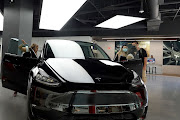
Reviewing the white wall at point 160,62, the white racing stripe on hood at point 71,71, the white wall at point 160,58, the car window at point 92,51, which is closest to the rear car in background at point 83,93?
the white racing stripe on hood at point 71,71

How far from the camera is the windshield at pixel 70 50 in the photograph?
1952mm

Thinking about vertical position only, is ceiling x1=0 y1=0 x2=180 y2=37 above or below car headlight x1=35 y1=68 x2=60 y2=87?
above

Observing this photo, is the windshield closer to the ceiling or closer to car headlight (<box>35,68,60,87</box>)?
car headlight (<box>35,68,60,87</box>)

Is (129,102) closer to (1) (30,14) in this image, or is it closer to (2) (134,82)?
(2) (134,82)

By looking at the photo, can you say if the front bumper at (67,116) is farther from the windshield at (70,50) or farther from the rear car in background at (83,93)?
the windshield at (70,50)

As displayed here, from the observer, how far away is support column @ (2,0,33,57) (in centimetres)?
498

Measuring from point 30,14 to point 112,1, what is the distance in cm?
324


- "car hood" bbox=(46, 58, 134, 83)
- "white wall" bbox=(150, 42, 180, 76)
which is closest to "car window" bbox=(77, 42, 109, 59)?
"car hood" bbox=(46, 58, 134, 83)

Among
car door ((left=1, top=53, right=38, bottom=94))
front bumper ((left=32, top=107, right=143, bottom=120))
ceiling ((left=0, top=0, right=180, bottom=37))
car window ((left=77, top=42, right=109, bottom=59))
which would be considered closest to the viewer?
front bumper ((left=32, top=107, right=143, bottom=120))

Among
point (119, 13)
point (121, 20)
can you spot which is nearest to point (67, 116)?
point (119, 13)

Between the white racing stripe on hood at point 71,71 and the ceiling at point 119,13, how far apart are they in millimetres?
4083

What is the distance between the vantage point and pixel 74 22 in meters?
10.4

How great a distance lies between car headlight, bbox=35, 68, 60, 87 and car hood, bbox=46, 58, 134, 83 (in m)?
0.08

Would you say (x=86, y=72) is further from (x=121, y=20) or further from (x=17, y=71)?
(x=121, y=20)
